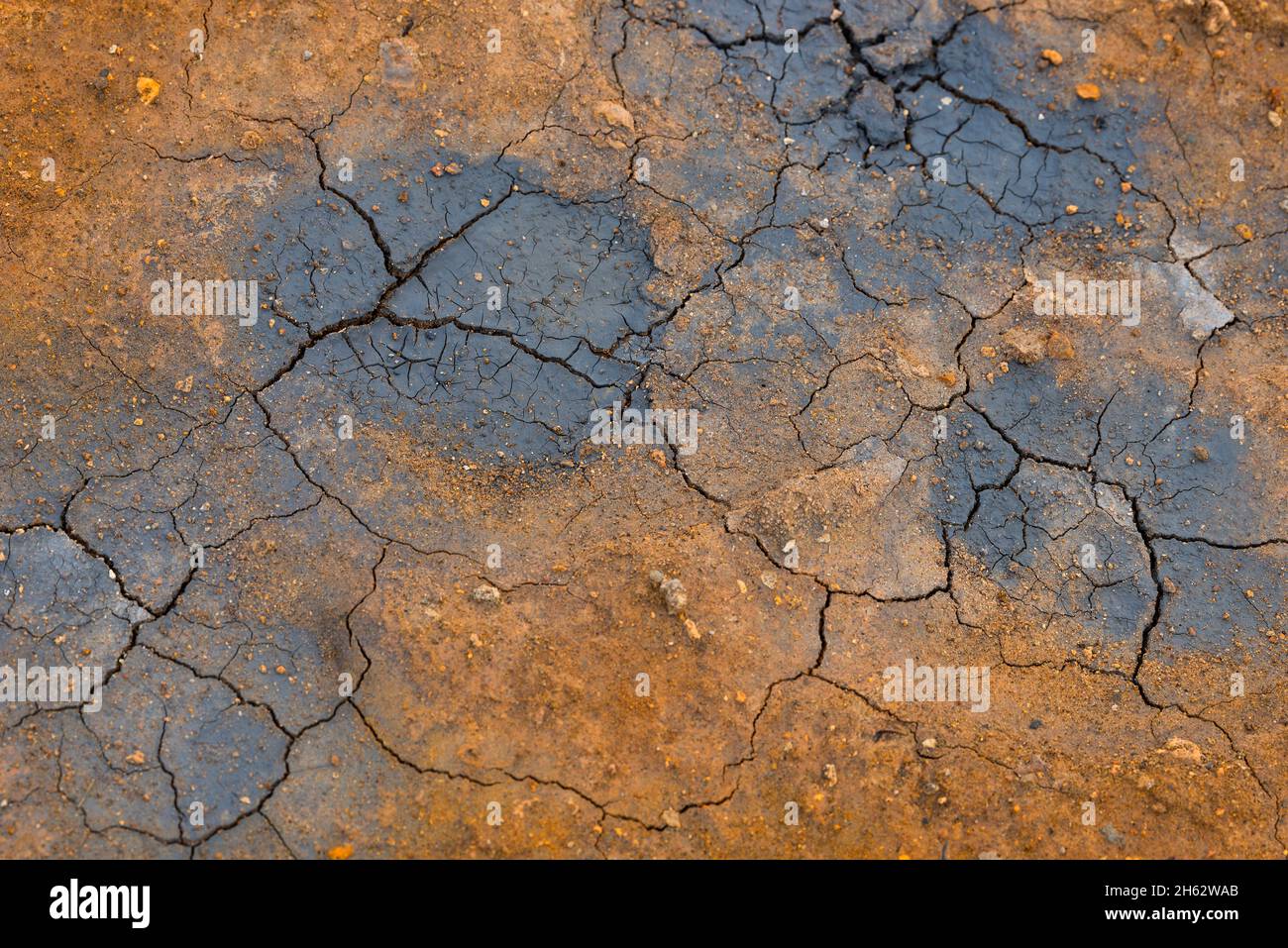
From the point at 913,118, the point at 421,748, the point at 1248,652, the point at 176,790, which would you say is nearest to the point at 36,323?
the point at 176,790

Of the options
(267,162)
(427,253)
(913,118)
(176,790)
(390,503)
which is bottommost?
(176,790)

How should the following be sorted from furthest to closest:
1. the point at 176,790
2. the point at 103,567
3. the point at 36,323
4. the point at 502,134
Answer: the point at 502,134, the point at 36,323, the point at 103,567, the point at 176,790

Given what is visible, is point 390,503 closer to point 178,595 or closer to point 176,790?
→ point 178,595

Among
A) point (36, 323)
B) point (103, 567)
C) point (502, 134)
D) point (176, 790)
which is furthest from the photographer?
point (502, 134)

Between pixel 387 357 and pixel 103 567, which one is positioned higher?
pixel 387 357

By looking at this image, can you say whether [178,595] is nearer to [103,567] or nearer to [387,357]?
[103,567]

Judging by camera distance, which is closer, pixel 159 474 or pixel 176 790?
pixel 176 790

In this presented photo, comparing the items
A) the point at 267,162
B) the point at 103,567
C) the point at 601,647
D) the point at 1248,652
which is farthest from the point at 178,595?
the point at 1248,652
